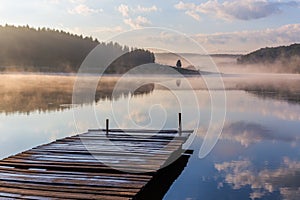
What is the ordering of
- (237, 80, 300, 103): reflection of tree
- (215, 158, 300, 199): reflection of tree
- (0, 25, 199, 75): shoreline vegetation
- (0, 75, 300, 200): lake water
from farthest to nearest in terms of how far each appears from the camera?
(0, 25, 199, 75): shoreline vegetation
(237, 80, 300, 103): reflection of tree
(0, 75, 300, 200): lake water
(215, 158, 300, 199): reflection of tree

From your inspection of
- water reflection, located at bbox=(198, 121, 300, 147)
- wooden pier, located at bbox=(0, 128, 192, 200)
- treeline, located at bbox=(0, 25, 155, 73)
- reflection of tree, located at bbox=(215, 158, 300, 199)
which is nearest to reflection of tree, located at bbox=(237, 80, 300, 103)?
water reflection, located at bbox=(198, 121, 300, 147)

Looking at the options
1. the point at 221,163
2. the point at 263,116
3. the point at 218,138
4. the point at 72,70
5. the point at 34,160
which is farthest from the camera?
the point at 72,70

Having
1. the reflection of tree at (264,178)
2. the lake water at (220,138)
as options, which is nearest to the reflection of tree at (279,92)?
the lake water at (220,138)

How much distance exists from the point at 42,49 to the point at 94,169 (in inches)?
3160

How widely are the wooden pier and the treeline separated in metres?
58.4

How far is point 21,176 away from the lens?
683 centimetres

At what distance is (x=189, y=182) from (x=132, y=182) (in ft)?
10.3

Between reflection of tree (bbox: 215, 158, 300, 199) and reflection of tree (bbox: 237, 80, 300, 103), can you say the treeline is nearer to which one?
reflection of tree (bbox: 237, 80, 300, 103)

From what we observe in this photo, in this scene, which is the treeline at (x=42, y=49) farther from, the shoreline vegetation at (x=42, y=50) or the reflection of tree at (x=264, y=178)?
the reflection of tree at (x=264, y=178)

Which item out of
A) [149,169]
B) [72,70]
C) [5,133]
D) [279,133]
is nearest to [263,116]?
[279,133]

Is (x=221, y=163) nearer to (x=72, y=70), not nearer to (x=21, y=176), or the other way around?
(x=21, y=176)

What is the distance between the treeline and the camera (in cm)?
7744

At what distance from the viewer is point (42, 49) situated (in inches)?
3322

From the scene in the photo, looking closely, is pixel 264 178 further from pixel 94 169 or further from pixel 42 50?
pixel 42 50
